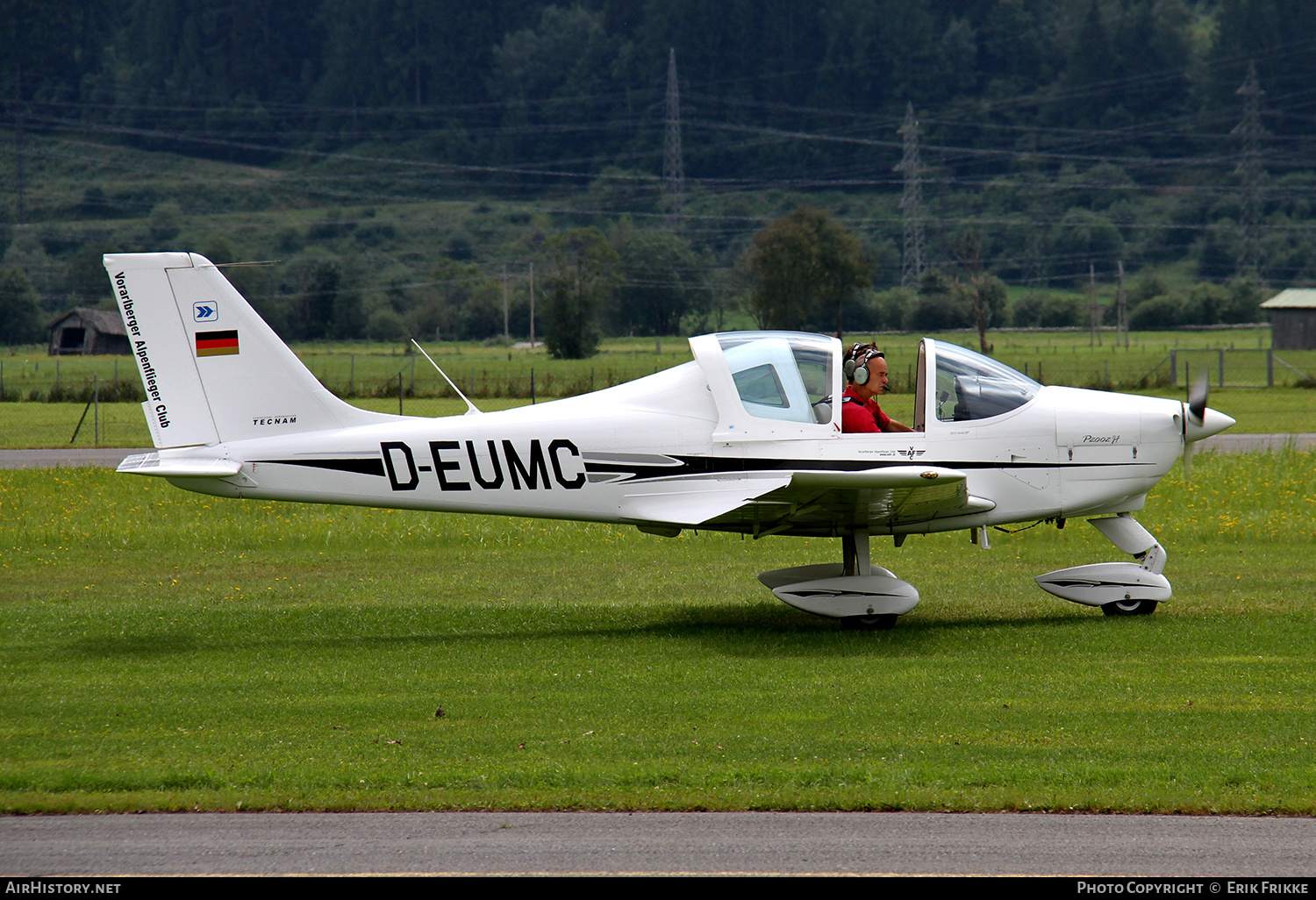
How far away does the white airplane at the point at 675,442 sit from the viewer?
10250 millimetres

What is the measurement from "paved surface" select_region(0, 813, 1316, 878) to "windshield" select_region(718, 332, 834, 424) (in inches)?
185

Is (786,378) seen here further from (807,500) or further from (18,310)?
(18,310)

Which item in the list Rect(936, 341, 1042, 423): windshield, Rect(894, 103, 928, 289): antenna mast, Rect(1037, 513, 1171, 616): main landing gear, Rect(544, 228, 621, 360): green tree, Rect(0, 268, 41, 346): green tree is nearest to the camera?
Rect(936, 341, 1042, 423): windshield

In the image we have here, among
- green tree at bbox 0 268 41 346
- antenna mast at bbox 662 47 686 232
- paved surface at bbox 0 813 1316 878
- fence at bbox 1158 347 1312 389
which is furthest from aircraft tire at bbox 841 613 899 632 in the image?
antenna mast at bbox 662 47 686 232

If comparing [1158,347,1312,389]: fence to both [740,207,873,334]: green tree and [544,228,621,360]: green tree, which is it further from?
[544,228,621,360]: green tree

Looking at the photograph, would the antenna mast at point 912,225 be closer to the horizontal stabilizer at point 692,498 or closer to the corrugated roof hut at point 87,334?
the corrugated roof hut at point 87,334

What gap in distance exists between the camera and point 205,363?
10.4 m

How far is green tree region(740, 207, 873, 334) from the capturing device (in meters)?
57.3

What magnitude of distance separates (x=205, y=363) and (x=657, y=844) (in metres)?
6.52

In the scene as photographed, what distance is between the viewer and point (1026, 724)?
7.41 meters

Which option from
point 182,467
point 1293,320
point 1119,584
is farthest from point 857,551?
point 1293,320

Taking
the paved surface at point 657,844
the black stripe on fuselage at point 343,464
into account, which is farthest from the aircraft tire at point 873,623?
the paved surface at point 657,844

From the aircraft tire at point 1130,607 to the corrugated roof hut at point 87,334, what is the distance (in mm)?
75946
